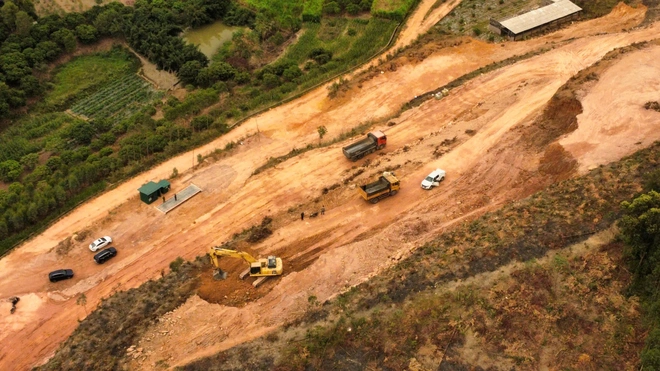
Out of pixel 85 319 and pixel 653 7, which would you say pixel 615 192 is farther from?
pixel 653 7

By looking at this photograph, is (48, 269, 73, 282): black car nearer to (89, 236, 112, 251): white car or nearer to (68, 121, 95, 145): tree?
(89, 236, 112, 251): white car

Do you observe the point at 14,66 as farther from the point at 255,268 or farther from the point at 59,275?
the point at 255,268

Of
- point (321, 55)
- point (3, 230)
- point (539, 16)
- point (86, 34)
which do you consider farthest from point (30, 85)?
point (539, 16)

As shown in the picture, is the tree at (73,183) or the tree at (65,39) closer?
the tree at (73,183)

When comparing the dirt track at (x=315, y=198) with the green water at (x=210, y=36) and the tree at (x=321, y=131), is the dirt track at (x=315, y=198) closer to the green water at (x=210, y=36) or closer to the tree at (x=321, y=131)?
the tree at (x=321, y=131)

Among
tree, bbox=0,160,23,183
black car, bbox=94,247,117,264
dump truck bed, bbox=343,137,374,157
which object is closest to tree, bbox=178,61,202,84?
tree, bbox=0,160,23,183

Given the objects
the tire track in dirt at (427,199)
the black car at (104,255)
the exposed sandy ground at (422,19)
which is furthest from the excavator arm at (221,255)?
the exposed sandy ground at (422,19)
